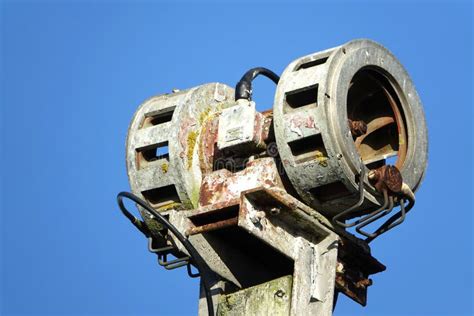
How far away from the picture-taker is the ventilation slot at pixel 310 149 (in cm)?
1980

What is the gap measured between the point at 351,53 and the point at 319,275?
2952 millimetres

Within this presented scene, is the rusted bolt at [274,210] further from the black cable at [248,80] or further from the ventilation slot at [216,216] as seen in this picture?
the black cable at [248,80]

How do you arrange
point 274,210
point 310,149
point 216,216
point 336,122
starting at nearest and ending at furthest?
point 336,122 → point 274,210 → point 310,149 → point 216,216

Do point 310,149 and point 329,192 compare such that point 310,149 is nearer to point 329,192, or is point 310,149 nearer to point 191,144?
point 329,192

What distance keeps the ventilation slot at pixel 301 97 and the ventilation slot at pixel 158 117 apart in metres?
2.16

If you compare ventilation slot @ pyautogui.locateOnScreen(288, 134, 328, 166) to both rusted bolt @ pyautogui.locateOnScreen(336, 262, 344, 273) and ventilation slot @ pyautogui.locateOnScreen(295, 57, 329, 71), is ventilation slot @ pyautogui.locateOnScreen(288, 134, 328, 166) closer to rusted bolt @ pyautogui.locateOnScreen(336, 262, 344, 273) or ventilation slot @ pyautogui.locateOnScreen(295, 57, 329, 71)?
ventilation slot @ pyautogui.locateOnScreen(295, 57, 329, 71)

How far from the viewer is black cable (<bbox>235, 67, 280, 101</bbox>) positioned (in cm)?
2139

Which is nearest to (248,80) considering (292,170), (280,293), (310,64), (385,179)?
(310,64)

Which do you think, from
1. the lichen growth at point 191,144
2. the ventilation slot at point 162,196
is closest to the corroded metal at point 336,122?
the lichen growth at point 191,144

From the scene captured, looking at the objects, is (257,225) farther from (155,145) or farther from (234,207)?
(155,145)

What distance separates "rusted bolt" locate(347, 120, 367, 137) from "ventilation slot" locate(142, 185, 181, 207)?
99.9 inches

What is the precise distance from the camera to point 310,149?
65.6 ft

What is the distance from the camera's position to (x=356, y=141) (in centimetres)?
2169

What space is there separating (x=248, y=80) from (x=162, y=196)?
6.52 ft
